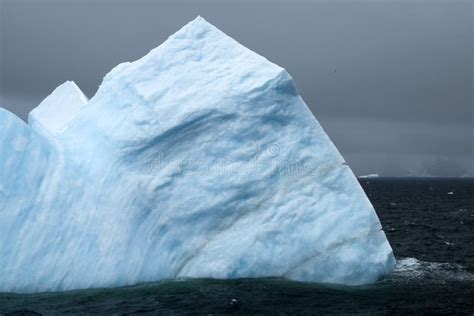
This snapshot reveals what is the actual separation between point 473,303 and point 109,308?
9.12 metres

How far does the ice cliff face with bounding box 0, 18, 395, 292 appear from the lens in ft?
46.5

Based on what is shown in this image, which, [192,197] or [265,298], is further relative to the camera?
[192,197]

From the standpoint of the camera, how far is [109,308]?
12375mm

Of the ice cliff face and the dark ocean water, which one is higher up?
the ice cliff face

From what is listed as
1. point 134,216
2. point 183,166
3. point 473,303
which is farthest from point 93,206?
point 473,303

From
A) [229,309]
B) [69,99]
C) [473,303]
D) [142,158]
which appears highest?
[69,99]

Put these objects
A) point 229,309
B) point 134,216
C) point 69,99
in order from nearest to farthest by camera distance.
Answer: point 229,309, point 134,216, point 69,99

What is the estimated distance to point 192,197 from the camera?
14.6 meters

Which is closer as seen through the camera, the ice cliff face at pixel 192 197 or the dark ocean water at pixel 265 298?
the dark ocean water at pixel 265 298

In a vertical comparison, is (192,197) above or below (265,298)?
above

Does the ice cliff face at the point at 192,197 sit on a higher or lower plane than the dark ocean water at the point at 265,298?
higher

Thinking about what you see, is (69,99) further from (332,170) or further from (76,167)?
(332,170)

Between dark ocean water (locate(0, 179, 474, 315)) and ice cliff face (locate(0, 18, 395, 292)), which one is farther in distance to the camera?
ice cliff face (locate(0, 18, 395, 292))

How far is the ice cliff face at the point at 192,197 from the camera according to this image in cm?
1416
